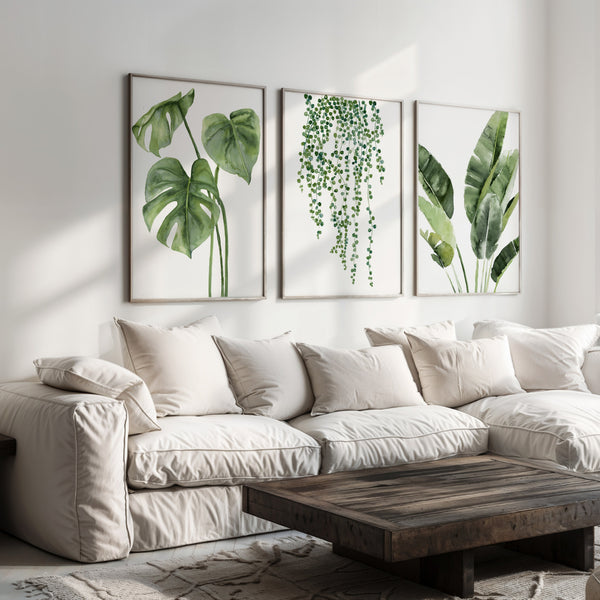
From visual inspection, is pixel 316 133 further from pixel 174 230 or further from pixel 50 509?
pixel 50 509

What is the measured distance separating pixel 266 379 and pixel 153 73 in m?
1.55

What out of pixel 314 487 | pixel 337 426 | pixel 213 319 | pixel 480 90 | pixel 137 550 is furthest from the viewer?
pixel 480 90

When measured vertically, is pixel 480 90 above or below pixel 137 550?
above

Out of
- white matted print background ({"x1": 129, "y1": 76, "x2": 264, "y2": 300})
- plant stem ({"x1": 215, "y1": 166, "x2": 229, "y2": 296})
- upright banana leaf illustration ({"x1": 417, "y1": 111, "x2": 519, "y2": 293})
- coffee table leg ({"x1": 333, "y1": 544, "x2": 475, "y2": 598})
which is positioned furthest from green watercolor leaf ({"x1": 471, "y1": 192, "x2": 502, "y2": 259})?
coffee table leg ({"x1": 333, "y1": 544, "x2": 475, "y2": 598})

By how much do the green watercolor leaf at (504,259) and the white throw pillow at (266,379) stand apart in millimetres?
1706

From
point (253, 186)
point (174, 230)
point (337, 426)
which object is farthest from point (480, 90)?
point (337, 426)

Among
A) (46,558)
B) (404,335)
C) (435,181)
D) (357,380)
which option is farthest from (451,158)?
(46,558)

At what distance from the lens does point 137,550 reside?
11.4 feet

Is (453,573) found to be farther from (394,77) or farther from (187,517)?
(394,77)

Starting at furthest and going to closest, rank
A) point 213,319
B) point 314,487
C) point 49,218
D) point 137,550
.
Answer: point 213,319
point 49,218
point 137,550
point 314,487

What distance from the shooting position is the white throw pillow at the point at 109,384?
11.5ft

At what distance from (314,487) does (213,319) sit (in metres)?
1.45

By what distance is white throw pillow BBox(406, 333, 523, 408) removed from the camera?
15.1 ft

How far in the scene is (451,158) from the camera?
5.39m
